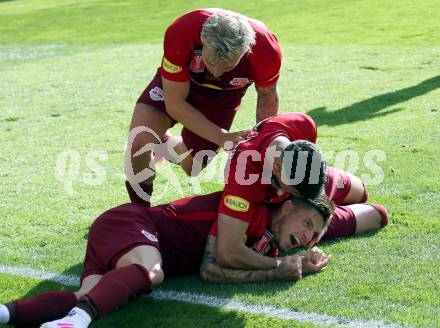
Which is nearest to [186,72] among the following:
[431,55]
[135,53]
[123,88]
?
[123,88]

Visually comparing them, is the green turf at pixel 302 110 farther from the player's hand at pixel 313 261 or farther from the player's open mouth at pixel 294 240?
the player's open mouth at pixel 294 240

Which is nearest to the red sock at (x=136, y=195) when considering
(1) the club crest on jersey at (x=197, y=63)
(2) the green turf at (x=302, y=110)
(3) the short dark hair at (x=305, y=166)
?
(2) the green turf at (x=302, y=110)

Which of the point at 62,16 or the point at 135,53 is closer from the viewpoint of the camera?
the point at 135,53

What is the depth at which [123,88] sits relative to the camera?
435 inches

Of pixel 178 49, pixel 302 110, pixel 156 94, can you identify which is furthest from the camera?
pixel 302 110

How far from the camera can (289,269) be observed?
453 cm

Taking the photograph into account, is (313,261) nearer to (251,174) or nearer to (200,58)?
(251,174)

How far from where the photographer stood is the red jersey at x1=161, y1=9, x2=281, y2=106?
517cm

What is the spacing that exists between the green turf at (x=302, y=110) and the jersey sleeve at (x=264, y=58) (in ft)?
3.88

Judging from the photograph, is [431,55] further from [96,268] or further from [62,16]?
[62,16]

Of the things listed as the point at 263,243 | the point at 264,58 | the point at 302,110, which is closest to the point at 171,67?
the point at 264,58

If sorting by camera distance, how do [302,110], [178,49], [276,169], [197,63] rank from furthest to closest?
[302,110]
[197,63]
[178,49]
[276,169]

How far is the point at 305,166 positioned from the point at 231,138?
0.80 metres

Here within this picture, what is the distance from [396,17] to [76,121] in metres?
8.53
